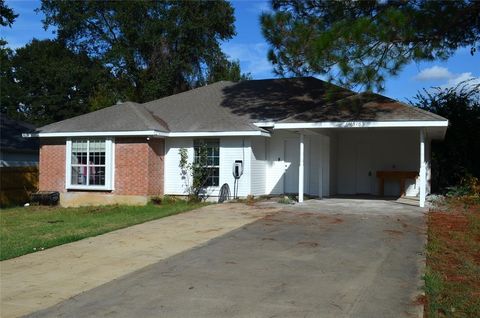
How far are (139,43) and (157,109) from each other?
17.9 metres

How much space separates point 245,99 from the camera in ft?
73.5

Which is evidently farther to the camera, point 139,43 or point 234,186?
point 139,43

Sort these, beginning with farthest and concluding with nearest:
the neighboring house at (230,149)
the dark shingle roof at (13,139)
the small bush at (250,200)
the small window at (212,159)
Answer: the dark shingle roof at (13,139) < the small window at (212,159) < the neighboring house at (230,149) < the small bush at (250,200)

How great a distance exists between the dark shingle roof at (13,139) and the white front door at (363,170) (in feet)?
54.4

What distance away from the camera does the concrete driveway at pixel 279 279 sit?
256 inches

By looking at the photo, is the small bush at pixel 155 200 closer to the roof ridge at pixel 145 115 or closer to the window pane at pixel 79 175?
the roof ridge at pixel 145 115

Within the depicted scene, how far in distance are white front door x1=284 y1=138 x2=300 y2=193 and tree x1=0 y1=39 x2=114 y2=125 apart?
24.4 metres

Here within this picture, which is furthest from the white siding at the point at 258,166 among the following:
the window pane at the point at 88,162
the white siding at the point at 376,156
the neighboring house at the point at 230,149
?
the window pane at the point at 88,162

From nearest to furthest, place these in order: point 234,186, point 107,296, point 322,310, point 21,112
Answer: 1. point 322,310
2. point 107,296
3. point 234,186
4. point 21,112

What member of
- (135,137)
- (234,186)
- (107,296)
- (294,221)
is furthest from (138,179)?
(107,296)

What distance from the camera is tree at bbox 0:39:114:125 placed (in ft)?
137

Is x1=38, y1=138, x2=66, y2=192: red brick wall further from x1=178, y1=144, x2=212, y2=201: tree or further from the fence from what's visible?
x1=178, y1=144, x2=212, y2=201: tree

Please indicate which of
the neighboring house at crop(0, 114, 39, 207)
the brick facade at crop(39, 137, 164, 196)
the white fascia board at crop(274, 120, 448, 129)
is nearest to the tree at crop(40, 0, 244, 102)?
the neighboring house at crop(0, 114, 39, 207)

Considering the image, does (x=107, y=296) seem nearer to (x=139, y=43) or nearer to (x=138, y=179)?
(x=138, y=179)
